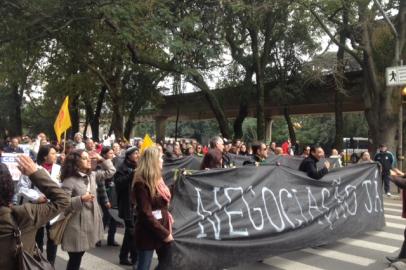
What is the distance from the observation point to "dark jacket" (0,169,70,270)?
10.1 ft

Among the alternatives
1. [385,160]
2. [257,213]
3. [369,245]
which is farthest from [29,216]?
[385,160]

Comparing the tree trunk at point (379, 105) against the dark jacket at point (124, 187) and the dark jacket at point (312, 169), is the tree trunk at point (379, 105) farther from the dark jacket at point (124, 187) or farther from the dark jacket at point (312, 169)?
the dark jacket at point (124, 187)

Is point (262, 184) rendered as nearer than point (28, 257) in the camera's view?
No

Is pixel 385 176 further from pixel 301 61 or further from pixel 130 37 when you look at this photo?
pixel 301 61

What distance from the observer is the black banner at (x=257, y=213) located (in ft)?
19.9

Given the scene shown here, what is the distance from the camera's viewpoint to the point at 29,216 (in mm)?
3203

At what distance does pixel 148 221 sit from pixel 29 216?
1.66m

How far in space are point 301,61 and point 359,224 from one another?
71.8 feet

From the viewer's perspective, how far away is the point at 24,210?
319 centimetres

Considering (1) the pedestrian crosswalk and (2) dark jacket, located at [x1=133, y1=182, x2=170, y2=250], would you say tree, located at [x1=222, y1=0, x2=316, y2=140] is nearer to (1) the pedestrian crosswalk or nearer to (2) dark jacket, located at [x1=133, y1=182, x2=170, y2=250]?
(1) the pedestrian crosswalk

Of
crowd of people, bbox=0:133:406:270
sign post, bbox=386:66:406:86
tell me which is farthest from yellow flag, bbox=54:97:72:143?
sign post, bbox=386:66:406:86

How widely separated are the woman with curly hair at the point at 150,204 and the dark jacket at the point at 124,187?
81.8 inches

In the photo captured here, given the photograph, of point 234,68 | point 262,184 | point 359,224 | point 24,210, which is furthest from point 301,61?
point 24,210

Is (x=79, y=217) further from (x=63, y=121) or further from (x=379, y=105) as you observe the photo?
(x=379, y=105)
